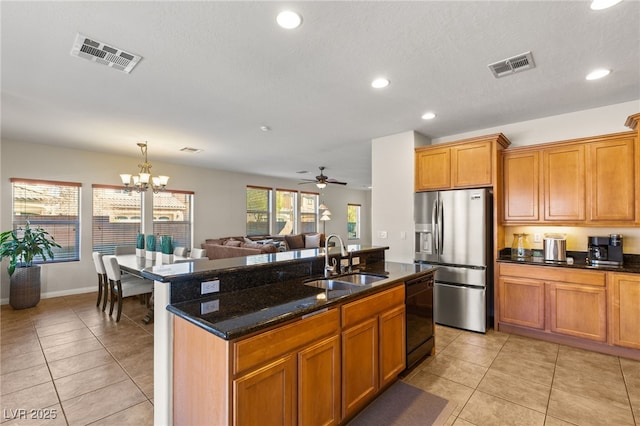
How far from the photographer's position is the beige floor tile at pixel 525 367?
2645mm

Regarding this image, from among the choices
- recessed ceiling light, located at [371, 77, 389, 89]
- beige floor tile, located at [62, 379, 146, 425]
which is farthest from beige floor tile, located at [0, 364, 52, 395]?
recessed ceiling light, located at [371, 77, 389, 89]

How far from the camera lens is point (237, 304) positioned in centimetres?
178

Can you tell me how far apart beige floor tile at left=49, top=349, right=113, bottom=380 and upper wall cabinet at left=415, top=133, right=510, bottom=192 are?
4.21m

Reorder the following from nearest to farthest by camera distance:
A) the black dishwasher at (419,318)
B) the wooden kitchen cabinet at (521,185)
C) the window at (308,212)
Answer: the black dishwasher at (419,318)
the wooden kitchen cabinet at (521,185)
the window at (308,212)

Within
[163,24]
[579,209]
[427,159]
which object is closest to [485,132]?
[427,159]

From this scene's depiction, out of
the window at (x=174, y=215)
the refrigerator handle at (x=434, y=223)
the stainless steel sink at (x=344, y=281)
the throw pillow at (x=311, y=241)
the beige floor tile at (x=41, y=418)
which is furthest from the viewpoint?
the throw pillow at (x=311, y=241)

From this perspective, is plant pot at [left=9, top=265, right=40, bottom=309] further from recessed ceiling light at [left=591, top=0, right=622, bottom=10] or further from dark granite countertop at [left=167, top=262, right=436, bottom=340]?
recessed ceiling light at [left=591, top=0, right=622, bottom=10]

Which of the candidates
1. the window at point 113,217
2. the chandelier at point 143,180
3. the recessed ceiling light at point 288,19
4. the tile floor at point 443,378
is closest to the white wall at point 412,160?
the tile floor at point 443,378

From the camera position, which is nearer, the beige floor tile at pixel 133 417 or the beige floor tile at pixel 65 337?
the beige floor tile at pixel 133 417

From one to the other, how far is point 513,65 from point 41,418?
4.53m

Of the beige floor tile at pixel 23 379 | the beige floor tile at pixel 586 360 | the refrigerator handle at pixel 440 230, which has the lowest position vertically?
the beige floor tile at pixel 586 360

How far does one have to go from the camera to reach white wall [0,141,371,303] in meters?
4.90

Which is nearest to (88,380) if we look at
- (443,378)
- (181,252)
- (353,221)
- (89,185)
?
(181,252)

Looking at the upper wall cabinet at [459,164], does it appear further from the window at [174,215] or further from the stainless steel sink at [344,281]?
the window at [174,215]
